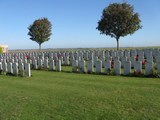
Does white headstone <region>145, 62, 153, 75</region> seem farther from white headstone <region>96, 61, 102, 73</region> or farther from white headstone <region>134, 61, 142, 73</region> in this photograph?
white headstone <region>96, 61, 102, 73</region>

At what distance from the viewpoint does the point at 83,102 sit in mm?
8078

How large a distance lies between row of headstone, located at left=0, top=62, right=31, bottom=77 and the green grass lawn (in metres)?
3.91

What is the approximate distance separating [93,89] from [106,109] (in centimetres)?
252

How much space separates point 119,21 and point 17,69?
24.7m

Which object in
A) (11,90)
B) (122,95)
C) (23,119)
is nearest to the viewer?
(23,119)

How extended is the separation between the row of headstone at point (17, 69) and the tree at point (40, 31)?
32858 mm

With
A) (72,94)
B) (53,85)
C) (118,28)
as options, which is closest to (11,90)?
(53,85)

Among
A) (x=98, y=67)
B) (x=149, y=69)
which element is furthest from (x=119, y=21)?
(x=149, y=69)

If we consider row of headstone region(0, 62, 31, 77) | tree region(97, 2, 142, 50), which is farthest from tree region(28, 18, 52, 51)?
row of headstone region(0, 62, 31, 77)

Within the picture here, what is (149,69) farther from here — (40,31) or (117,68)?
(40,31)

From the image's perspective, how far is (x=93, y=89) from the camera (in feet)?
32.3

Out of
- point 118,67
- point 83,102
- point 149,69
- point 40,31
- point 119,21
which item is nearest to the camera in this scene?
point 83,102

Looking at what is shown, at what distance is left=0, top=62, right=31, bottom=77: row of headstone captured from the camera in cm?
1482

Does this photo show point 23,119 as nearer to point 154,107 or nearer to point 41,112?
point 41,112
